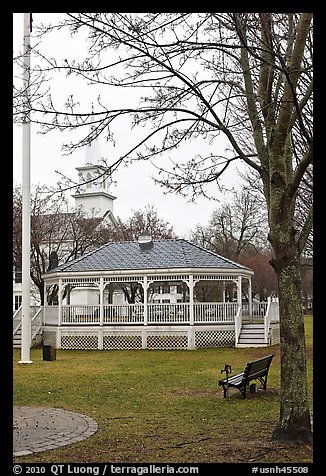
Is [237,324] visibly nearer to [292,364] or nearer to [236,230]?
[292,364]

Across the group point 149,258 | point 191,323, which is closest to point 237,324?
point 191,323

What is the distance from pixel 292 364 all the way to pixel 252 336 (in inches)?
617

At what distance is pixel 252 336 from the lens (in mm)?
22609

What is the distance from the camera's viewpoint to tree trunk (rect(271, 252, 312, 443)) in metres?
7.18

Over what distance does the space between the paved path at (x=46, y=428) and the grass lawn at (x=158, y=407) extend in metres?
Answer: 0.22

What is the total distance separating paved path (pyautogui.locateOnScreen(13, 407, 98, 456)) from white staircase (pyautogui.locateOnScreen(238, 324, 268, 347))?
44.1 ft

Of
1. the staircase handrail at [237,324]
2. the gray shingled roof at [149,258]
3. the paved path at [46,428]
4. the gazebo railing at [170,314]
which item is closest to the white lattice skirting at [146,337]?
the staircase handrail at [237,324]

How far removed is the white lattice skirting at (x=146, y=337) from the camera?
22.3 m

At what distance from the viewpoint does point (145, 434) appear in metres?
7.91
